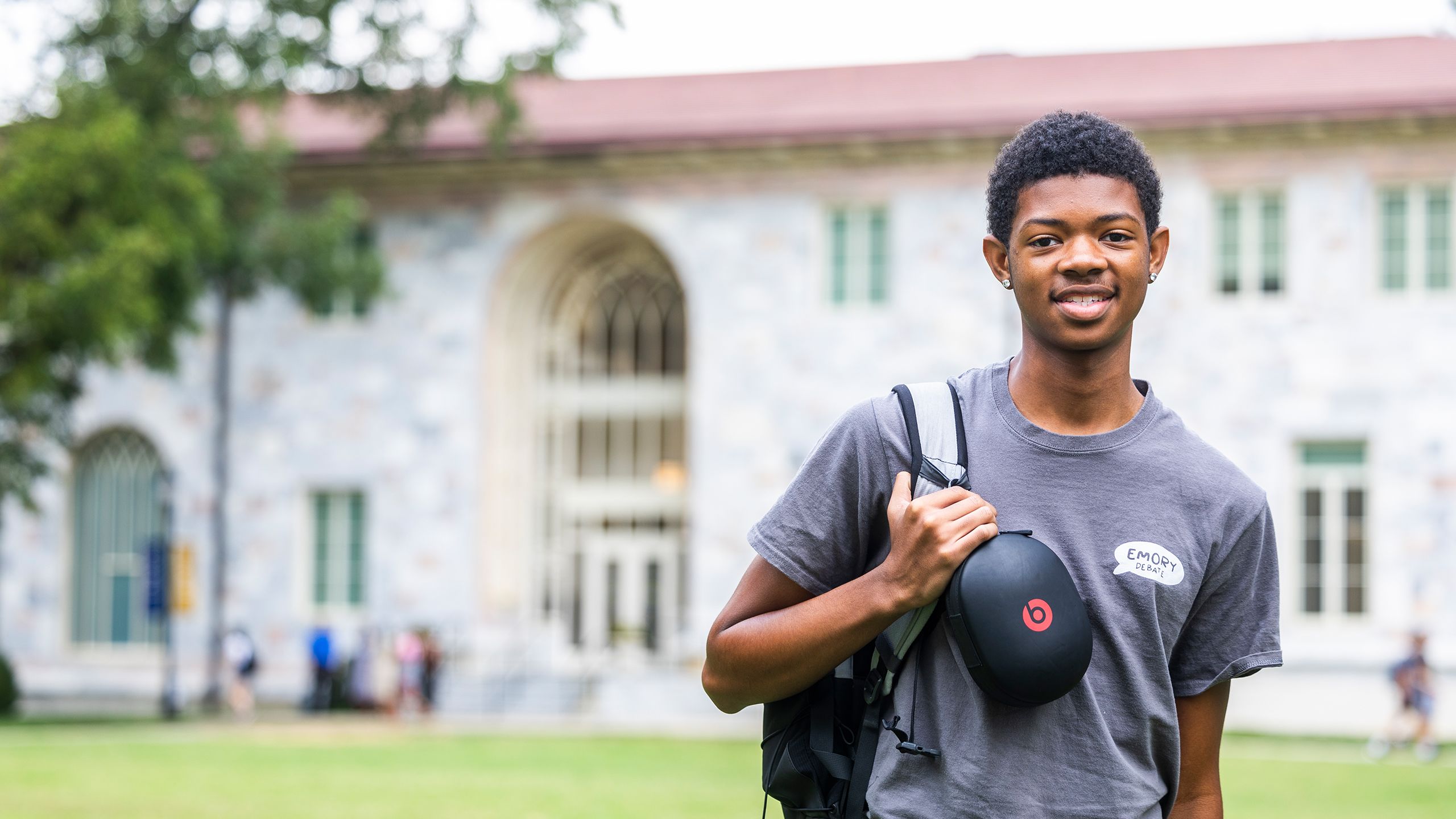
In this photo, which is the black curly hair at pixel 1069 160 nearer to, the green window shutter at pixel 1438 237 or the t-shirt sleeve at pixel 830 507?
the t-shirt sleeve at pixel 830 507

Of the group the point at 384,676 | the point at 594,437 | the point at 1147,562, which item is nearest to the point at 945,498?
the point at 1147,562

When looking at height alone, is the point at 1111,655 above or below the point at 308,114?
below

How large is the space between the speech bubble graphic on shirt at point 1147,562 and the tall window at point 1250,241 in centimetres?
2696

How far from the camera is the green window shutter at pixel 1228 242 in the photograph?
2873cm

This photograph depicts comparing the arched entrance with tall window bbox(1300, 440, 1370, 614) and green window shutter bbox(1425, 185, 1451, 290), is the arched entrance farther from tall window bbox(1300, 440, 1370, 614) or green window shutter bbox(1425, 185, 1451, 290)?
green window shutter bbox(1425, 185, 1451, 290)

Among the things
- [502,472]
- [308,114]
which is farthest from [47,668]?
[308,114]

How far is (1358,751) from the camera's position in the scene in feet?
80.2

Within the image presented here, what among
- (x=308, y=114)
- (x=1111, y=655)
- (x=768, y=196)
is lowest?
(x=1111, y=655)

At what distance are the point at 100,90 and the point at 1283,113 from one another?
56.6 ft

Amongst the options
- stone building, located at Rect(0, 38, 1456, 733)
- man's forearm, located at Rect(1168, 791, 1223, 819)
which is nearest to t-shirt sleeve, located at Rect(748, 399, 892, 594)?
man's forearm, located at Rect(1168, 791, 1223, 819)

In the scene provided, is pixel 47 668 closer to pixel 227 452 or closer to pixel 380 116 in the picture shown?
pixel 227 452

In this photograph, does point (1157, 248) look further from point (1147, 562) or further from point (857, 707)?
point (857, 707)

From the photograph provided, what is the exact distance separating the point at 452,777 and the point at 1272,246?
16.6 metres

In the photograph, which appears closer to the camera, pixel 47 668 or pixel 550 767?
pixel 550 767
